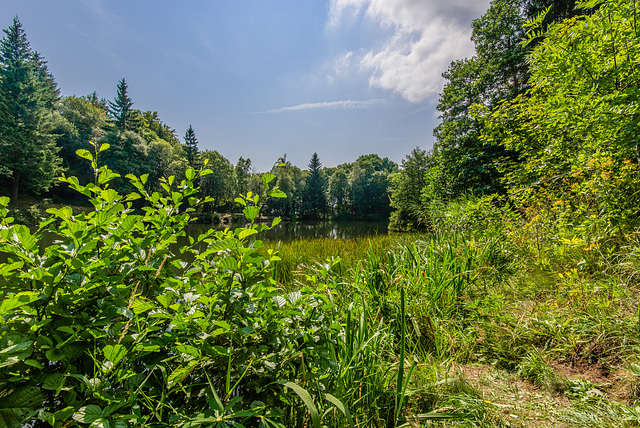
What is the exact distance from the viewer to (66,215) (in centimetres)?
95

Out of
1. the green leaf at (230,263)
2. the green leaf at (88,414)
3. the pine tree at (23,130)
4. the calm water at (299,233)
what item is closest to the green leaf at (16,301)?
the green leaf at (88,414)

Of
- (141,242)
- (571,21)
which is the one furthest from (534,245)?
(141,242)

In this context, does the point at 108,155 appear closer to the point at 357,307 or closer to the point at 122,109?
the point at 122,109

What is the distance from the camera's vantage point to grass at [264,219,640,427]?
4.54 feet

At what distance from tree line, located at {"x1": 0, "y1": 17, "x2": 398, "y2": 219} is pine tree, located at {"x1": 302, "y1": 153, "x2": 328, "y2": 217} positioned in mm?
198

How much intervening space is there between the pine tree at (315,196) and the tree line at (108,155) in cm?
20

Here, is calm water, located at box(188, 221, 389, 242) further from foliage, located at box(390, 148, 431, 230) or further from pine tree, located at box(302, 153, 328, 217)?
pine tree, located at box(302, 153, 328, 217)

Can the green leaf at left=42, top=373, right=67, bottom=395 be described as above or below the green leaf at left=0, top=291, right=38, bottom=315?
below

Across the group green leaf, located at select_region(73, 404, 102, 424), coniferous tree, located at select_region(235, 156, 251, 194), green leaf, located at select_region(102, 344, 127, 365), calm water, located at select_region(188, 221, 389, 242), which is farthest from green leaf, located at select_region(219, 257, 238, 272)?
coniferous tree, located at select_region(235, 156, 251, 194)

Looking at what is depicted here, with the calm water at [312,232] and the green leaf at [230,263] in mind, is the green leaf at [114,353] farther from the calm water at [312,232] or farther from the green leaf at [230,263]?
the calm water at [312,232]

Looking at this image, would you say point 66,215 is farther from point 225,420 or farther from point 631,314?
point 631,314

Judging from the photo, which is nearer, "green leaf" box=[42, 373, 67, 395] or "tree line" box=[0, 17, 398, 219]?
"green leaf" box=[42, 373, 67, 395]

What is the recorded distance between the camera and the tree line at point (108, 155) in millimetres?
19016

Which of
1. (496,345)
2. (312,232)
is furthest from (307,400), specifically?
(312,232)
